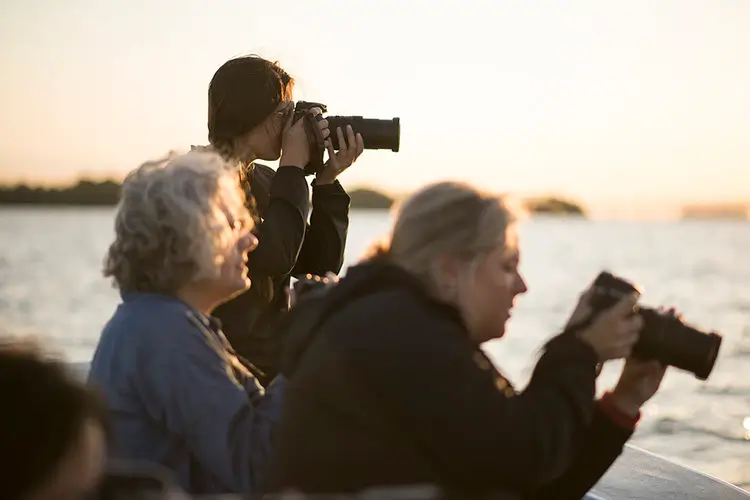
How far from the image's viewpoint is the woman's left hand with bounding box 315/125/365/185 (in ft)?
11.5

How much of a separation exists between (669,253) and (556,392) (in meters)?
51.4

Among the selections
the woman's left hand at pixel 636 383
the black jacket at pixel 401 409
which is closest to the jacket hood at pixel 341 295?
the black jacket at pixel 401 409

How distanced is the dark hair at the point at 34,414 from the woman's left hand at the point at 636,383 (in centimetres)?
139

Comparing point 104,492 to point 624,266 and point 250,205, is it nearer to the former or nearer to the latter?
point 250,205

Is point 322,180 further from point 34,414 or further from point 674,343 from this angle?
point 34,414

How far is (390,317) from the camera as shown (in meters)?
1.89

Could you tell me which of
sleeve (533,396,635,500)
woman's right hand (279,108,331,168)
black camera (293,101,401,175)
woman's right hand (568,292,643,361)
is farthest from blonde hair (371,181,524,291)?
black camera (293,101,401,175)

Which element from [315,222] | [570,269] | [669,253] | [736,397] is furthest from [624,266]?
[315,222]

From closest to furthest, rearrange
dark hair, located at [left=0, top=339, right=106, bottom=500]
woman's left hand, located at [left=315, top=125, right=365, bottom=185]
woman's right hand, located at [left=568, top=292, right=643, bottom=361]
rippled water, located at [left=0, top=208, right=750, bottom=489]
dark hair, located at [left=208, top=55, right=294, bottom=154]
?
dark hair, located at [left=0, top=339, right=106, bottom=500], woman's right hand, located at [left=568, top=292, right=643, bottom=361], dark hair, located at [left=208, top=55, right=294, bottom=154], woman's left hand, located at [left=315, top=125, right=365, bottom=185], rippled water, located at [left=0, top=208, right=750, bottom=489]

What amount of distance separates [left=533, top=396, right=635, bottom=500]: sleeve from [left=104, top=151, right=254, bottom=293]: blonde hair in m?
0.87

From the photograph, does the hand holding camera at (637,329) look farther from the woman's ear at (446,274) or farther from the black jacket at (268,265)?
the black jacket at (268,265)

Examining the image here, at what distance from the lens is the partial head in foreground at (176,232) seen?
2.39 metres

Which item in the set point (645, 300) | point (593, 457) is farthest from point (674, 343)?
point (645, 300)

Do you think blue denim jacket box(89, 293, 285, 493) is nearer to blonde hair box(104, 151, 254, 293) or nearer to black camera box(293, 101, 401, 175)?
blonde hair box(104, 151, 254, 293)
